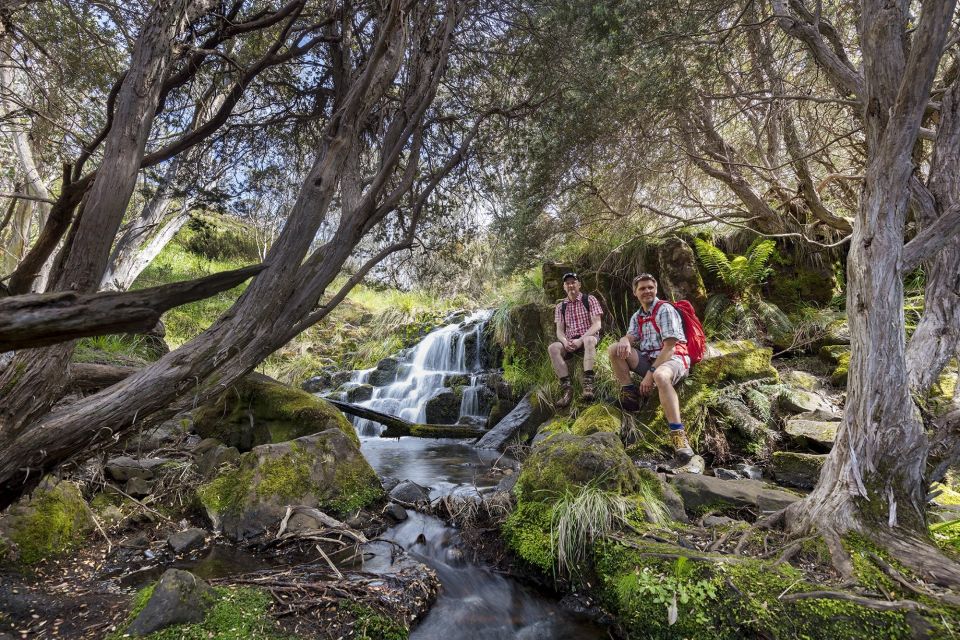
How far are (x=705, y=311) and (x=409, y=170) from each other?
231 inches

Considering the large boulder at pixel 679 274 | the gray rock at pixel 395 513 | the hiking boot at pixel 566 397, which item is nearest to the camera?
the gray rock at pixel 395 513

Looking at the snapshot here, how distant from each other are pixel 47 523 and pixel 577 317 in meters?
6.04

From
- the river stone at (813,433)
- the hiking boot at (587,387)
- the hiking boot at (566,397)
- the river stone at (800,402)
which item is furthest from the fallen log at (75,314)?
the river stone at (800,402)

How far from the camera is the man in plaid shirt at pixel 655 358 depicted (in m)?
5.27

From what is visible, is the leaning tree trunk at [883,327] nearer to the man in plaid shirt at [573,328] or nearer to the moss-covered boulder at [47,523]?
the man in plaid shirt at [573,328]

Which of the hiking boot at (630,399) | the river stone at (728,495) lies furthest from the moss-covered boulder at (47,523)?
the hiking boot at (630,399)

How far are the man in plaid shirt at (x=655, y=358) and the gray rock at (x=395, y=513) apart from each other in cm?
317

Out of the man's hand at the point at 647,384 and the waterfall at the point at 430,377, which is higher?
the man's hand at the point at 647,384

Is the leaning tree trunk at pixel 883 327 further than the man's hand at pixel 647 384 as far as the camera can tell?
No

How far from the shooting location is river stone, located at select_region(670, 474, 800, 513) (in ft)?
11.9

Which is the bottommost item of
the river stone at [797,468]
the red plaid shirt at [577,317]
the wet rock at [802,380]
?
the river stone at [797,468]

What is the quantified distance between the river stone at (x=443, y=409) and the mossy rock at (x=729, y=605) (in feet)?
23.2

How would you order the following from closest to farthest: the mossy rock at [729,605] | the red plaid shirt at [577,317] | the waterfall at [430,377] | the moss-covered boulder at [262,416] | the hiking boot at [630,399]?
the mossy rock at [729,605]
the moss-covered boulder at [262,416]
the hiking boot at [630,399]
the red plaid shirt at [577,317]
the waterfall at [430,377]

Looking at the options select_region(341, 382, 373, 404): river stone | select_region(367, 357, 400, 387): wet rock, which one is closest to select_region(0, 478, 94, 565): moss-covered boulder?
select_region(341, 382, 373, 404): river stone
